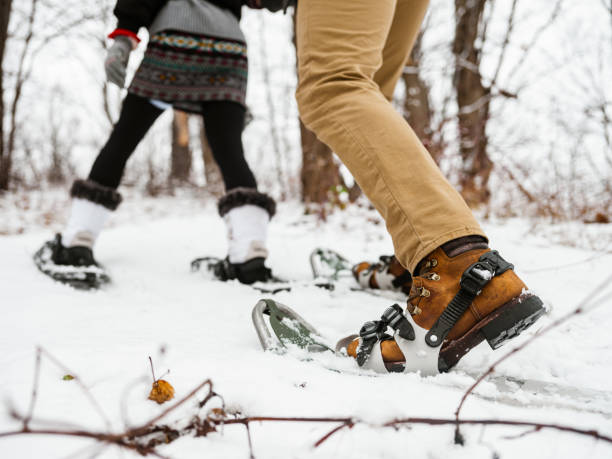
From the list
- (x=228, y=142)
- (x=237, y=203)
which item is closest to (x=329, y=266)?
(x=237, y=203)

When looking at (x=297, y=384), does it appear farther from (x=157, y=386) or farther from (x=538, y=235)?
(x=538, y=235)

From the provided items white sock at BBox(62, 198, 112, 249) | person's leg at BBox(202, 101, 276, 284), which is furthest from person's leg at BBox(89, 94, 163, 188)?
person's leg at BBox(202, 101, 276, 284)

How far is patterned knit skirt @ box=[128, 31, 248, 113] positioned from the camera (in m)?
1.69

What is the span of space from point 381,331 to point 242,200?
38.3 inches

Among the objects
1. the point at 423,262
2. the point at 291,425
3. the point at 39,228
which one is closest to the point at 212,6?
the point at 423,262

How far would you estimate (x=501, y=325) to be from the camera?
783 millimetres

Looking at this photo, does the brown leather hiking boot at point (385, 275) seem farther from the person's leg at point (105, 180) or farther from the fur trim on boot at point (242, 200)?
the person's leg at point (105, 180)

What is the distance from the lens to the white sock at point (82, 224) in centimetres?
171

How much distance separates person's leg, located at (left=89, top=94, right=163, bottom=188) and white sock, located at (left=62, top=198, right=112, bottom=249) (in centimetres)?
12

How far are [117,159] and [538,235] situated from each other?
271cm

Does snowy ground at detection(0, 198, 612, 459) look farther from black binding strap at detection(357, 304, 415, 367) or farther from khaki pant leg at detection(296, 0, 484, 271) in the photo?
khaki pant leg at detection(296, 0, 484, 271)

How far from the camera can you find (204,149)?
445 inches

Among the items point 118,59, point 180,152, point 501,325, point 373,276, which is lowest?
point 180,152

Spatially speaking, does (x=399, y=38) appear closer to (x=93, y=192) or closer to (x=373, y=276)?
(x=373, y=276)
